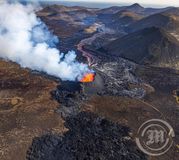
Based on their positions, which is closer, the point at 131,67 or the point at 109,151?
the point at 109,151

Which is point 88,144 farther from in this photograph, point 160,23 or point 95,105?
point 160,23

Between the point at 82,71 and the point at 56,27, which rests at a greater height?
the point at 82,71

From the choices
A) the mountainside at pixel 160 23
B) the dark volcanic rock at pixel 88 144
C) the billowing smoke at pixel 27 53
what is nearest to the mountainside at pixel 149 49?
the billowing smoke at pixel 27 53

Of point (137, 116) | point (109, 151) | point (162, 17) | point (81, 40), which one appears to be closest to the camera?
point (109, 151)

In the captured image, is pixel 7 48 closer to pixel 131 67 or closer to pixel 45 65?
pixel 45 65

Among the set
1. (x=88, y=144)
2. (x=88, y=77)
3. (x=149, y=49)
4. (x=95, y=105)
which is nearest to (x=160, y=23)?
(x=149, y=49)

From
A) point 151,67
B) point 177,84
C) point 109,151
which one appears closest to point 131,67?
point 151,67

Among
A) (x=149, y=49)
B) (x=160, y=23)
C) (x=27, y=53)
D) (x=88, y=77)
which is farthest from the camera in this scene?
(x=160, y=23)
